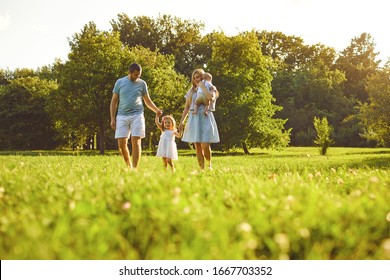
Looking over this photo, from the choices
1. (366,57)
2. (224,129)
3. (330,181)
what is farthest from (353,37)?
(330,181)

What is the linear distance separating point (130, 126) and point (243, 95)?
69.6 feet

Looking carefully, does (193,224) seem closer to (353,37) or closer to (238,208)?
(238,208)

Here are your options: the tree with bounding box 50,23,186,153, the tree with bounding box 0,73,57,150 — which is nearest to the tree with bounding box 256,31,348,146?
the tree with bounding box 50,23,186,153

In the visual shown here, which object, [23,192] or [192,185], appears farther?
[192,185]

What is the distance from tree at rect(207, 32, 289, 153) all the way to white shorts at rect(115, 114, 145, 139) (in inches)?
764

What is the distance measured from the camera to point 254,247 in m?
2.49

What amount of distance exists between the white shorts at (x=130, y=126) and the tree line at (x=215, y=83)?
18.8 meters

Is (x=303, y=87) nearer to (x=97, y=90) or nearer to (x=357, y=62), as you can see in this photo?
(x=357, y=62)

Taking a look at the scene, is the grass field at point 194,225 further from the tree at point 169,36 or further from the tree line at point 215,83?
the tree at point 169,36

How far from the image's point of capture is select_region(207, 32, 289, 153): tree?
93.6 ft

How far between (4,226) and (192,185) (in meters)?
1.91

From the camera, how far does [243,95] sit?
29.5 metres

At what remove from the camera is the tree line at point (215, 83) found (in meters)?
28.5

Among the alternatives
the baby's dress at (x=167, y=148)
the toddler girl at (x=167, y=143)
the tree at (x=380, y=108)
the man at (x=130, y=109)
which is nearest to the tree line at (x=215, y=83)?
the tree at (x=380, y=108)
